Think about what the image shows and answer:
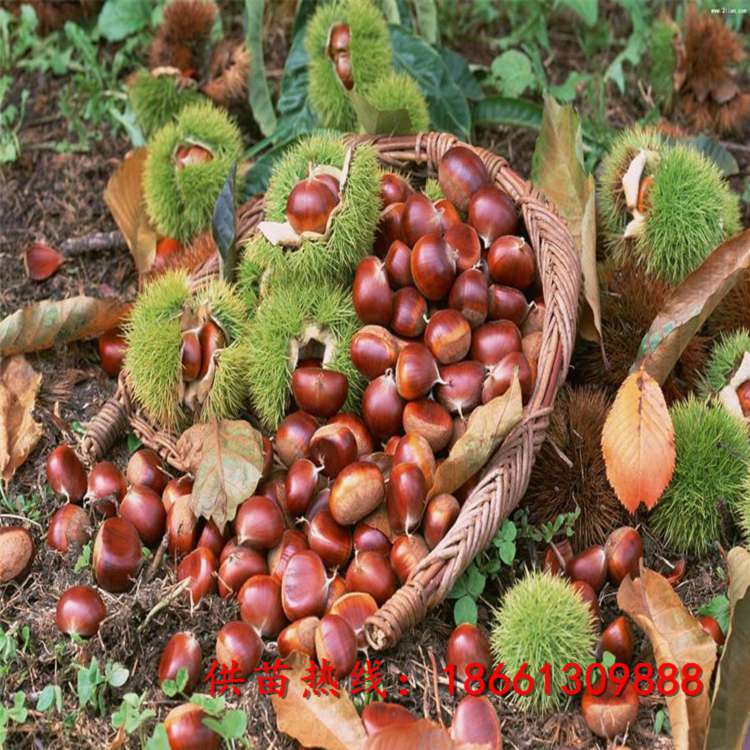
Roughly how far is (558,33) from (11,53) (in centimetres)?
182

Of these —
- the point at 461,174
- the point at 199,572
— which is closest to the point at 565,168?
the point at 461,174

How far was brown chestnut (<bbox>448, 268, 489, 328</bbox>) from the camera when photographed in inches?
83.6

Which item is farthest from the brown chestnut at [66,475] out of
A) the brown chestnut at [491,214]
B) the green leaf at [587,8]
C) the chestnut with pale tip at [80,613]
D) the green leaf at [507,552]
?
the green leaf at [587,8]

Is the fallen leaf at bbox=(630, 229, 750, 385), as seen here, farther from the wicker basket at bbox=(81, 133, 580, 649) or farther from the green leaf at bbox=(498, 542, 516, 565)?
the green leaf at bbox=(498, 542, 516, 565)

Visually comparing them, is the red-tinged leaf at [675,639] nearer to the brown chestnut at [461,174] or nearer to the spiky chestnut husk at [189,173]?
the brown chestnut at [461,174]

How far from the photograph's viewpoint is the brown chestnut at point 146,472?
86.4 inches

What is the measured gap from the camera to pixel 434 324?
2.10 meters

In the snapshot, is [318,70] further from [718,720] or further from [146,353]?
[718,720]

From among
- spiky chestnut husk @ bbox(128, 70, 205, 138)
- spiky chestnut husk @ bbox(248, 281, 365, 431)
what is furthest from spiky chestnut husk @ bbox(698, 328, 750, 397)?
spiky chestnut husk @ bbox(128, 70, 205, 138)

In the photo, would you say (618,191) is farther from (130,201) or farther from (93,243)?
(93,243)

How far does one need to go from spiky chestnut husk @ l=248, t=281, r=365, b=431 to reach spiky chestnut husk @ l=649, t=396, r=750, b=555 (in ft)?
2.16

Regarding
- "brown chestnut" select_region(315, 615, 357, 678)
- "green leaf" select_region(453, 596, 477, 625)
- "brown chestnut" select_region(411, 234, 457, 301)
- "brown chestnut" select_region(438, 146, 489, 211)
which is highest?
"brown chestnut" select_region(438, 146, 489, 211)

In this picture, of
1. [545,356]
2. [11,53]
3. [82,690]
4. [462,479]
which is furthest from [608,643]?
[11,53]

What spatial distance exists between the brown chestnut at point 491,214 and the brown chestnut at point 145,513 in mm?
882
